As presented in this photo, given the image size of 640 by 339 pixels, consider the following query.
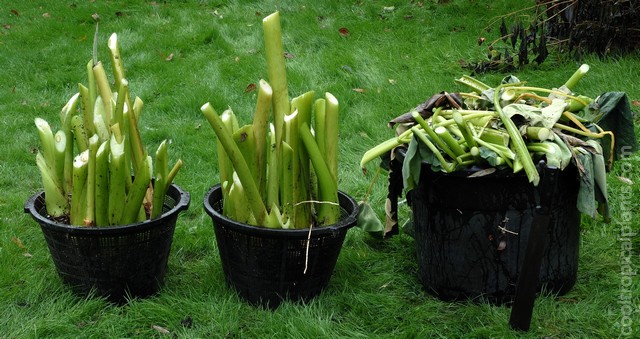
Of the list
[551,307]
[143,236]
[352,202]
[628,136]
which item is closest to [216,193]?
[143,236]

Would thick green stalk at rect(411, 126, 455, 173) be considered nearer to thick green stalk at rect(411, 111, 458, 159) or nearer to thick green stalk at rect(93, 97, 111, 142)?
thick green stalk at rect(411, 111, 458, 159)

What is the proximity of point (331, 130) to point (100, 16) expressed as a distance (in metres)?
5.75

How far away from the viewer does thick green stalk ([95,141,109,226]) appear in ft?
9.73

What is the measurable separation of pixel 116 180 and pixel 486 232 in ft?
4.98

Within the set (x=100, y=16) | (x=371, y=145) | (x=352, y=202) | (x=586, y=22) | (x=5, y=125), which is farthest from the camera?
(x=100, y=16)

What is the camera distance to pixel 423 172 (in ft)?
9.83

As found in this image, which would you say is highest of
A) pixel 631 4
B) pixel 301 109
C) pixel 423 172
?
pixel 301 109

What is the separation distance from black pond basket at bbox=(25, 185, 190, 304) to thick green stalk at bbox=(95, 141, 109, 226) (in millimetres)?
116

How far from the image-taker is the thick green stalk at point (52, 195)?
3188 millimetres

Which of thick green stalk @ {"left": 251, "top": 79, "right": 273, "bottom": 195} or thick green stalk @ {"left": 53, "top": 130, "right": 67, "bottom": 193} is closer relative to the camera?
thick green stalk @ {"left": 251, "top": 79, "right": 273, "bottom": 195}

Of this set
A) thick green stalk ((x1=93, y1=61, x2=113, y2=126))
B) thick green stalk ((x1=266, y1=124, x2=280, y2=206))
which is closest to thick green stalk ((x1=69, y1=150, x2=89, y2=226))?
thick green stalk ((x1=93, y1=61, x2=113, y2=126))

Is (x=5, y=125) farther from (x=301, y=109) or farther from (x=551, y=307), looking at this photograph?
(x=551, y=307)

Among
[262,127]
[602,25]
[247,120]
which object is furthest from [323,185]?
[602,25]

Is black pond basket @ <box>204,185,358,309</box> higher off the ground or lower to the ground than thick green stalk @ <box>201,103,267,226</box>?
lower
